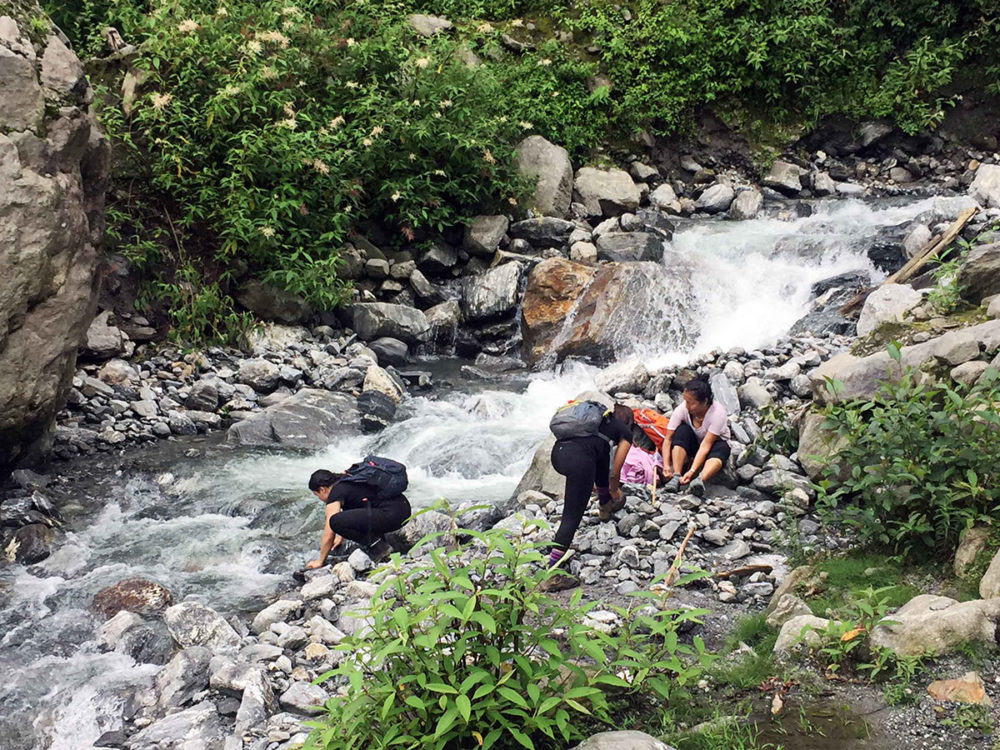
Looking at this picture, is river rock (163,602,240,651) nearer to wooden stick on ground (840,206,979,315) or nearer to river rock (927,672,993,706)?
river rock (927,672,993,706)

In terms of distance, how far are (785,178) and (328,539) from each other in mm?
12573

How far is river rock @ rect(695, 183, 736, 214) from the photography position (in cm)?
1609

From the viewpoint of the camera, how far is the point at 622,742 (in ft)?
11.8

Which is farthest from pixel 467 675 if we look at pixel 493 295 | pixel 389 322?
pixel 493 295

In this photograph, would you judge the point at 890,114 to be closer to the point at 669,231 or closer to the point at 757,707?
the point at 669,231

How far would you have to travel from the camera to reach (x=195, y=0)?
44.2 ft

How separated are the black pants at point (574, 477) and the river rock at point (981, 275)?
13.8 ft

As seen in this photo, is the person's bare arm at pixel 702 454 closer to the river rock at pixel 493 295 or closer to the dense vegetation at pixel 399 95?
the river rock at pixel 493 295

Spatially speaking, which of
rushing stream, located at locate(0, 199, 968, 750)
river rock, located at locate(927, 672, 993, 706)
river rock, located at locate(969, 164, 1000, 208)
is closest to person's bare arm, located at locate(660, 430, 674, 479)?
rushing stream, located at locate(0, 199, 968, 750)

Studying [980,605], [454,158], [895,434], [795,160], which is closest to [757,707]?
[980,605]

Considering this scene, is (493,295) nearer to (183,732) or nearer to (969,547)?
(969,547)

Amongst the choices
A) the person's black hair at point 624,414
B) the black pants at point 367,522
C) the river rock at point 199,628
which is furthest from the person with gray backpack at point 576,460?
the river rock at point 199,628

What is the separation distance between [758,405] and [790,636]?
458 centimetres

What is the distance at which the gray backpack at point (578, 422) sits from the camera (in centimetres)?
652
